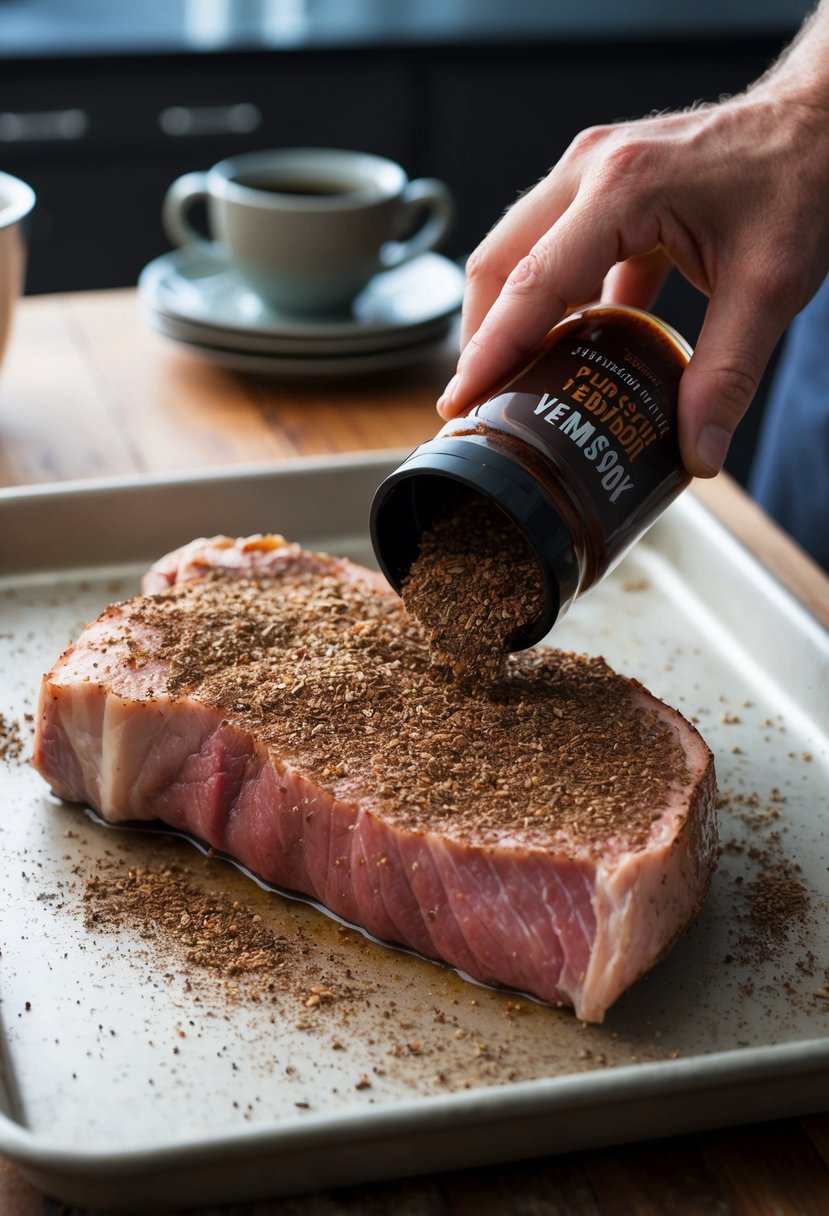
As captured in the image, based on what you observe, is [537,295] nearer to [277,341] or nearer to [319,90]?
[277,341]

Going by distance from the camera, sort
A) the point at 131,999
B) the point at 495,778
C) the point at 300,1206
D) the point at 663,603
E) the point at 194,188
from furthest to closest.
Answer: the point at 194,188
the point at 663,603
the point at 495,778
the point at 131,999
the point at 300,1206

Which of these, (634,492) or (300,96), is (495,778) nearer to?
(634,492)

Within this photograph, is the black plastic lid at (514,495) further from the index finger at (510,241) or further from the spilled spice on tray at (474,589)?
the index finger at (510,241)

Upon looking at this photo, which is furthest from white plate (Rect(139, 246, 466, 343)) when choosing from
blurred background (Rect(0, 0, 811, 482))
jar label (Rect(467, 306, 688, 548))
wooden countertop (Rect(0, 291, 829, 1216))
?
blurred background (Rect(0, 0, 811, 482))

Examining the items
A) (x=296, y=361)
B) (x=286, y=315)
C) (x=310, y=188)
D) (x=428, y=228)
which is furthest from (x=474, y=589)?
(x=428, y=228)

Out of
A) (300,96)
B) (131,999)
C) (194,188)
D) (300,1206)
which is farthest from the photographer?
(300,96)

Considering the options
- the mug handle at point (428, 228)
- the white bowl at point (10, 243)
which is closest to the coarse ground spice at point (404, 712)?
the white bowl at point (10, 243)

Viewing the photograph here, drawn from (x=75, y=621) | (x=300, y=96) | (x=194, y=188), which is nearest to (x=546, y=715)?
(x=75, y=621)
